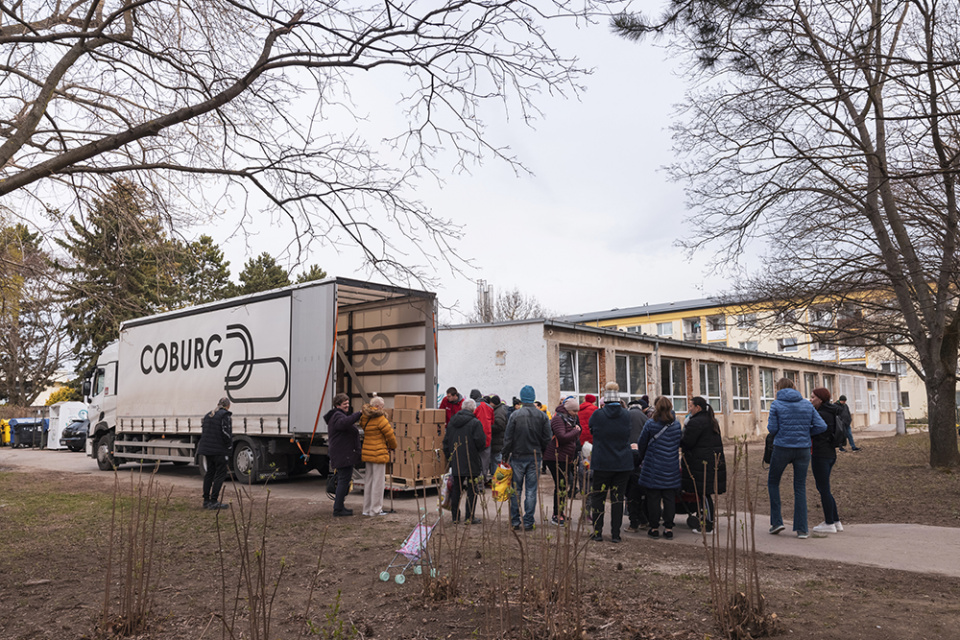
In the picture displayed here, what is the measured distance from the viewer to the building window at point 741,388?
93.2 ft

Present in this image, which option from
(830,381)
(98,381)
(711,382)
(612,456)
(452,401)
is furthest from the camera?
(830,381)

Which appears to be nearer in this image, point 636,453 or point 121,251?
point 121,251

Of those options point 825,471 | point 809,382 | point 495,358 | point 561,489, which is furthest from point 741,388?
point 561,489

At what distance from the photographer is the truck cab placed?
18.1 meters

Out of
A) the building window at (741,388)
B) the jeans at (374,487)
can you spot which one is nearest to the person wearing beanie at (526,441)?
the jeans at (374,487)

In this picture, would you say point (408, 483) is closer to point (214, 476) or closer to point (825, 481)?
point (214, 476)

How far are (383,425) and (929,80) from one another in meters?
8.82

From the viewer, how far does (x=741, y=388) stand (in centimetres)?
2911

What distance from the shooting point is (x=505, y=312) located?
170 feet

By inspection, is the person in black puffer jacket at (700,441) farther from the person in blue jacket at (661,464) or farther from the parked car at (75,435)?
the parked car at (75,435)

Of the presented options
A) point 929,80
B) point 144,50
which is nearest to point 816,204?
point 929,80

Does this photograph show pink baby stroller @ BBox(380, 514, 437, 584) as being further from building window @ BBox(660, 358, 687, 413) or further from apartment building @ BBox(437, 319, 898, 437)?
building window @ BBox(660, 358, 687, 413)

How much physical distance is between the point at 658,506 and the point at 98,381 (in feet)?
53.1

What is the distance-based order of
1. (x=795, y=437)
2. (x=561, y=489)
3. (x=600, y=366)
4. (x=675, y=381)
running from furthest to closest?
1. (x=675, y=381)
2. (x=600, y=366)
3. (x=795, y=437)
4. (x=561, y=489)
